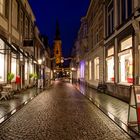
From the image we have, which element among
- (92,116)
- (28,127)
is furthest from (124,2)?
(28,127)

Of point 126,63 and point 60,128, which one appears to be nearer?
point 60,128

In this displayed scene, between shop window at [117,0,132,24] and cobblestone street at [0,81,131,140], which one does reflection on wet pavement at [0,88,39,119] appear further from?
shop window at [117,0,132,24]

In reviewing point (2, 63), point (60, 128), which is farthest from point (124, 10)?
point (60, 128)

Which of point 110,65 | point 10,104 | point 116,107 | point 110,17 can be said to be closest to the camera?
point 116,107

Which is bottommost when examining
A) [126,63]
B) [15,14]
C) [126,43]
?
[126,63]

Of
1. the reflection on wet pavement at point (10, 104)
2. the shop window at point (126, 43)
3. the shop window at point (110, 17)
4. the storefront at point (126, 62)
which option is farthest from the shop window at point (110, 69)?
the reflection on wet pavement at point (10, 104)

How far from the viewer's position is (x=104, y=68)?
75.7 ft

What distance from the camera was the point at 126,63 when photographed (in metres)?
16.3

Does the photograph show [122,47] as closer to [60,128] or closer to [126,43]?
[126,43]

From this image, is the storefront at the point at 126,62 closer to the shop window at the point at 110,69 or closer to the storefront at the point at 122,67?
the storefront at the point at 122,67

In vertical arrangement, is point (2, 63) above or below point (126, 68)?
above

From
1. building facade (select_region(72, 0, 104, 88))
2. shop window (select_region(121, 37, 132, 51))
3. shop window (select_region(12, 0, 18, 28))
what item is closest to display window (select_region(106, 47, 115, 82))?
building facade (select_region(72, 0, 104, 88))

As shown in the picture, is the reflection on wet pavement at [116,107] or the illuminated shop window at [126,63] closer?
the reflection on wet pavement at [116,107]

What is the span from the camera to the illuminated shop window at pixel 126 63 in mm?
15148
